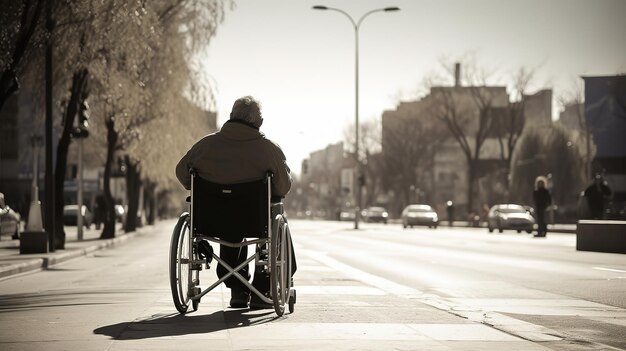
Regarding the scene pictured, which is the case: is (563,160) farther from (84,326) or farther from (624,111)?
(84,326)

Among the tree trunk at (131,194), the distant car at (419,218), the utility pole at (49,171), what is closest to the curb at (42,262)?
the utility pole at (49,171)

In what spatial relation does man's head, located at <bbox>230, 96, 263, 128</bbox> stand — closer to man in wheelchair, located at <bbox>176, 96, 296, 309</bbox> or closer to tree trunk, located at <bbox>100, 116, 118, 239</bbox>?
man in wheelchair, located at <bbox>176, 96, 296, 309</bbox>

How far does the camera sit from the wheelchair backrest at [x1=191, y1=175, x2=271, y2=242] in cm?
944

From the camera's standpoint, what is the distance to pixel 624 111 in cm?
6350

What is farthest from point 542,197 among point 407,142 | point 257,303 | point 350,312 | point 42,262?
point 407,142

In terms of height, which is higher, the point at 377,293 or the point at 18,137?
the point at 18,137

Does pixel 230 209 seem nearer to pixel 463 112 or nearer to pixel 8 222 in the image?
pixel 8 222

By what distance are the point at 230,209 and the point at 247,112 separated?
0.93 meters

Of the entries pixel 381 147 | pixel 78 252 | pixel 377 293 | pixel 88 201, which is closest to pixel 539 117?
pixel 381 147

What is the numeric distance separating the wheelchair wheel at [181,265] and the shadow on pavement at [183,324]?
0.52ft

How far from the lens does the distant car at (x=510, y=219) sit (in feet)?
163

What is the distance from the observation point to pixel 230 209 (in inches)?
372

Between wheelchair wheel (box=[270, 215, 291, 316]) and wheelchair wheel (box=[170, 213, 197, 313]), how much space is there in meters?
0.75

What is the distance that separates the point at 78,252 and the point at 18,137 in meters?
65.8
